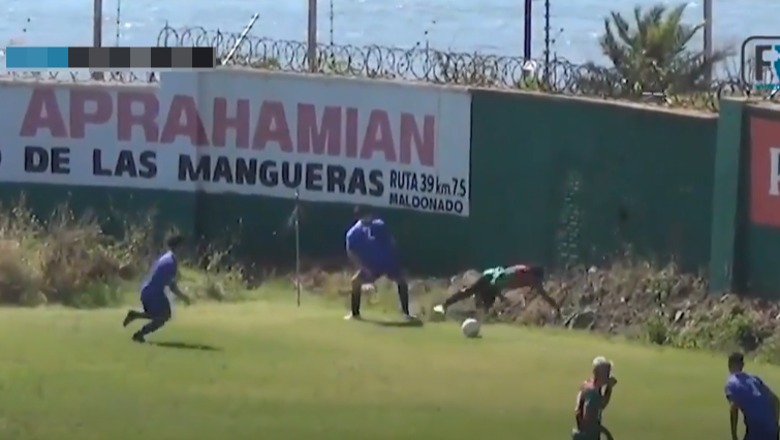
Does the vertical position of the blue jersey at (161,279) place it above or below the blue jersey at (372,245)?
below

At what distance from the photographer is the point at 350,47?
92.0 feet

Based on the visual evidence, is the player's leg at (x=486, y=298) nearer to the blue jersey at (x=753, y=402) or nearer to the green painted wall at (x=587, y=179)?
the green painted wall at (x=587, y=179)

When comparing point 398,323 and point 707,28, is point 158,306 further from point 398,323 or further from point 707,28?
point 707,28

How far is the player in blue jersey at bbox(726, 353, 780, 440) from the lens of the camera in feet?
42.6

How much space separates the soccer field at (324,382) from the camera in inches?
593

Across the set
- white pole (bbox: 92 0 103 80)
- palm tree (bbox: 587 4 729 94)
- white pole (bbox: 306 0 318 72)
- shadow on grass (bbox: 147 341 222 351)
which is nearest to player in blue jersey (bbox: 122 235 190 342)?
shadow on grass (bbox: 147 341 222 351)

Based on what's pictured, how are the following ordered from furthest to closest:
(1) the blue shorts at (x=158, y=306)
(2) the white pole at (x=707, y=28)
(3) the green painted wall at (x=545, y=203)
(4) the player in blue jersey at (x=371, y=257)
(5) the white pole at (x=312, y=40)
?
1. (5) the white pole at (x=312, y=40)
2. (2) the white pole at (x=707, y=28)
3. (3) the green painted wall at (x=545, y=203)
4. (4) the player in blue jersey at (x=371, y=257)
5. (1) the blue shorts at (x=158, y=306)

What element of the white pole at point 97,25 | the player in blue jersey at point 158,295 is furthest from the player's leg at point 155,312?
the white pole at point 97,25

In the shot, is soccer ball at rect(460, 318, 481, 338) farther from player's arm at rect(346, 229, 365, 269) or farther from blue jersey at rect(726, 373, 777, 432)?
blue jersey at rect(726, 373, 777, 432)

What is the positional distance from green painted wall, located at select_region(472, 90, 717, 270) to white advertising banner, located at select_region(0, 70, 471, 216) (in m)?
0.59

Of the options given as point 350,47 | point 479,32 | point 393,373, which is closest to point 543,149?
point 350,47

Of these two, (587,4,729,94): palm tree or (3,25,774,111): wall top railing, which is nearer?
(3,25,774,111): wall top railing

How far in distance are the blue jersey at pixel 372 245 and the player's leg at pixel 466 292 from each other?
1.28m

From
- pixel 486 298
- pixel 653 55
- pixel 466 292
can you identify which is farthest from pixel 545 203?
pixel 653 55
